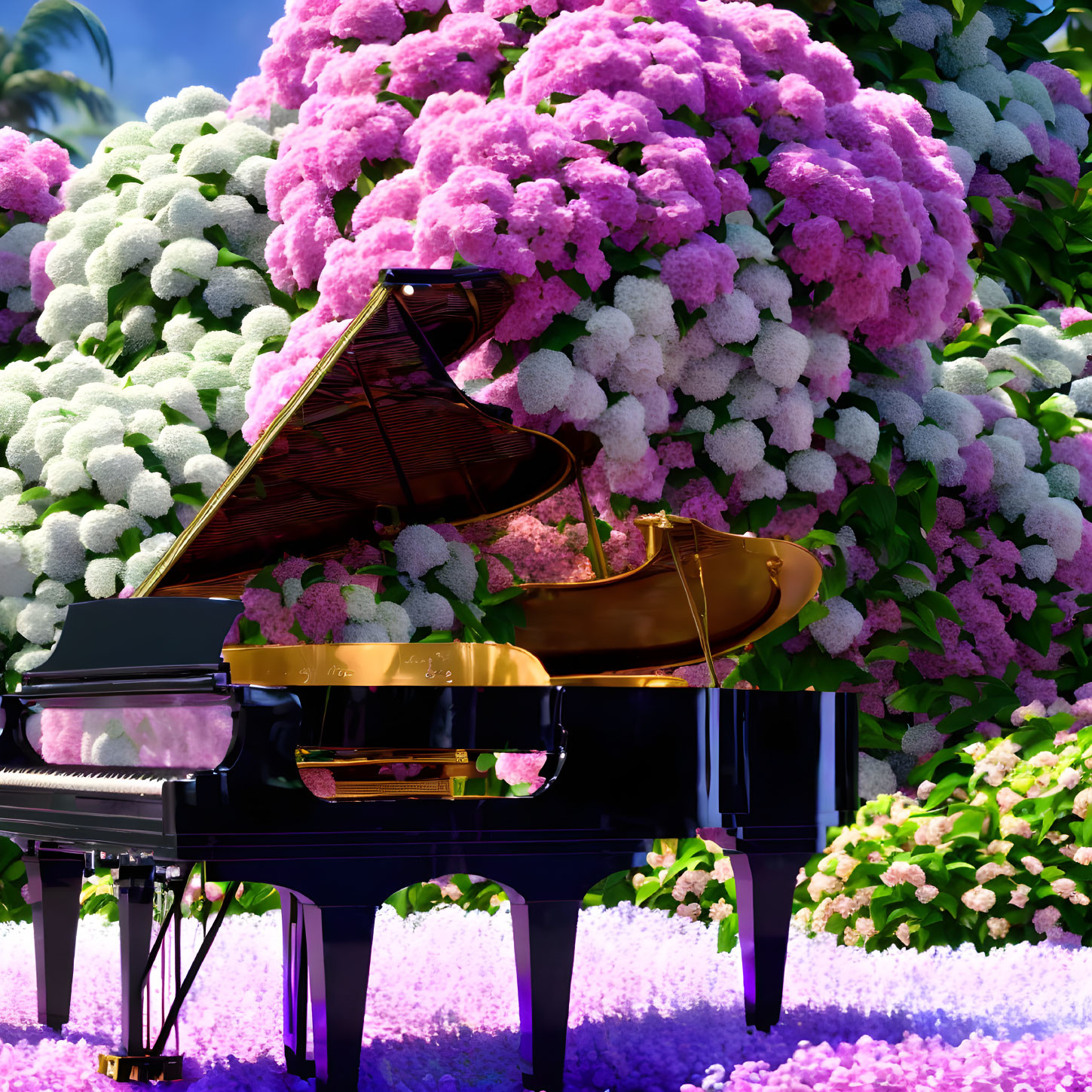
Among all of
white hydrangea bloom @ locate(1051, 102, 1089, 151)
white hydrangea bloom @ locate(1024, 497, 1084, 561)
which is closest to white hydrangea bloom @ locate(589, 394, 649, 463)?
white hydrangea bloom @ locate(1024, 497, 1084, 561)

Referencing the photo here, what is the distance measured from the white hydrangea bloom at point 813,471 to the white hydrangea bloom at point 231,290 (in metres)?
2.70

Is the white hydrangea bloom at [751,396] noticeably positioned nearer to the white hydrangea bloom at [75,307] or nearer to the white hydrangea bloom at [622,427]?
the white hydrangea bloom at [622,427]

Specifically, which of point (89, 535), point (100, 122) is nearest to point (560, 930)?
point (89, 535)

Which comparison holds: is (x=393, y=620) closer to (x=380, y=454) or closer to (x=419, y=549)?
(x=419, y=549)

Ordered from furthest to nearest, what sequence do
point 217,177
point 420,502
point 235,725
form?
point 217,177
point 420,502
point 235,725

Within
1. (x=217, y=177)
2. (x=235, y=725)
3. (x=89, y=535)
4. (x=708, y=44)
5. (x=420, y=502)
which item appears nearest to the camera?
(x=235, y=725)

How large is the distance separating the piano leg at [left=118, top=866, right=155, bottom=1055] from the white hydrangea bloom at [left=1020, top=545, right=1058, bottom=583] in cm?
500

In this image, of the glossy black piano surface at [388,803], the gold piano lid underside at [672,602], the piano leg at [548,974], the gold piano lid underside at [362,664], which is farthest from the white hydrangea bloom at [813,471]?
the piano leg at [548,974]

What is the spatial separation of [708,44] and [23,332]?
4.04m

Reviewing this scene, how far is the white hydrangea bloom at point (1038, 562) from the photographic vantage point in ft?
23.0

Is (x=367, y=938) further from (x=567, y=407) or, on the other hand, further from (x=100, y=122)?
(x=100, y=122)

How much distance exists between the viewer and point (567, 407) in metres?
5.55

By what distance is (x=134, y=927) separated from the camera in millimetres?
3312

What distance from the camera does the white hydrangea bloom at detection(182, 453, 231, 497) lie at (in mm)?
5973
